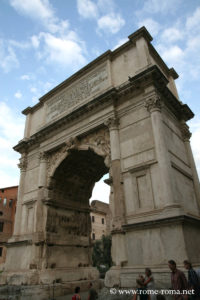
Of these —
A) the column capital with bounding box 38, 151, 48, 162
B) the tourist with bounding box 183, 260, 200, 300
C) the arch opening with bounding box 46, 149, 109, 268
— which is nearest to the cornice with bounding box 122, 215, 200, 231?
the tourist with bounding box 183, 260, 200, 300

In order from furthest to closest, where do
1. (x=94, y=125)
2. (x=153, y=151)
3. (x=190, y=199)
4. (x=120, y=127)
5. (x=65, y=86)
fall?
(x=65, y=86)
(x=94, y=125)
(x=120, y=127)
(x=190, y=199)
(x=153, y=151)

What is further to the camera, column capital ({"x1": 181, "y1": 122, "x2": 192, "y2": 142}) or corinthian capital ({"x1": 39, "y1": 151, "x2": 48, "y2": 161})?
corinthian capital ({"x1": 39, "y1": 151, "x2": 48, "y2": 161})

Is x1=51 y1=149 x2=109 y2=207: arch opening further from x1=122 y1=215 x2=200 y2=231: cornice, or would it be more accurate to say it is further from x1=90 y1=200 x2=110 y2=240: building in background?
x1=90 y1=200 x2=110 y2=240: building in background

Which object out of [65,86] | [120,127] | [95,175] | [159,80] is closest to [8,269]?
[95,175]

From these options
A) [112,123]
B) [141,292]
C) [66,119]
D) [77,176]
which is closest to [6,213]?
[77,176]

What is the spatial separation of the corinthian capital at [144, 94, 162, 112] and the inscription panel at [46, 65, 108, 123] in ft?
10.3

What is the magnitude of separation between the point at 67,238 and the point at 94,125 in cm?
633

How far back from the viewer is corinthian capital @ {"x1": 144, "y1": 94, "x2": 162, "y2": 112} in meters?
9.44

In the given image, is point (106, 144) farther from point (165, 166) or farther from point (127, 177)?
point (165, 166)

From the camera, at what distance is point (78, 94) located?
1354cm

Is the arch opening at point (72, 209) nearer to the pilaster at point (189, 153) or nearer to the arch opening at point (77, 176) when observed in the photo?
the arch opening at point (77, 176)

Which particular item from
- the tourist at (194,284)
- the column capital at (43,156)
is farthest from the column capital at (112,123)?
the tourist at (194,284)

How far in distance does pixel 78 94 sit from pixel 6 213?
24.4m

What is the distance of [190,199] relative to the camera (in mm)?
9875
